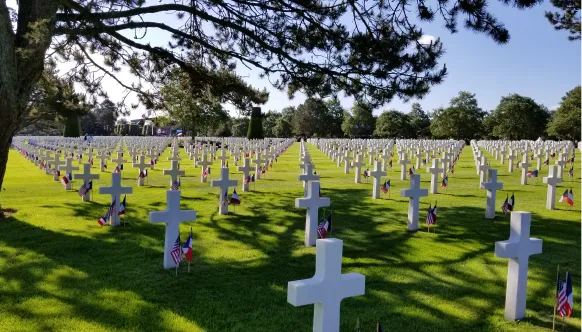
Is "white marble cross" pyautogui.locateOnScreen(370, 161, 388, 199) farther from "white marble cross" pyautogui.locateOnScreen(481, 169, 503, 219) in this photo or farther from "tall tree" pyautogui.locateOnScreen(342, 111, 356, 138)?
"tall tree" pyautogui.locateOnScreen(342, 111, 356, 138)

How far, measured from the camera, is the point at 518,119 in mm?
60500

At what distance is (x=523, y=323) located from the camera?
368 cm

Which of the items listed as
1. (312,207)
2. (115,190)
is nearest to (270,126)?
(115,190)

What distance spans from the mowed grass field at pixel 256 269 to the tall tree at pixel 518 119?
56894 mm

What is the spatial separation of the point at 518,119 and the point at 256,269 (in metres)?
64.1

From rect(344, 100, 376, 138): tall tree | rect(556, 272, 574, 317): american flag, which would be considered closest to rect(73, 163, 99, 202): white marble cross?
rect(556, 272, 574, 317): american flag

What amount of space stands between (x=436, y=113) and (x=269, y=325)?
71.5m

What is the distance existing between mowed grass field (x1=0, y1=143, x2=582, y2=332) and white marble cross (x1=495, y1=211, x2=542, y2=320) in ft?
0.45

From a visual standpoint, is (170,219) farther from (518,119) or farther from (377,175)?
(518,119)

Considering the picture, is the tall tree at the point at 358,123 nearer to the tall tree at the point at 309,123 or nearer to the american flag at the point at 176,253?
the tall tree at the point at 309,123

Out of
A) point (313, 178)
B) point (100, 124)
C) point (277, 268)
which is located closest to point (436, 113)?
point (100, 124)

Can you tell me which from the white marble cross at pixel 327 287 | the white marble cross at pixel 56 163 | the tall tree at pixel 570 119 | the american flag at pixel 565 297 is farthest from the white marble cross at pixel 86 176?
the tall tree at pixel 570 119

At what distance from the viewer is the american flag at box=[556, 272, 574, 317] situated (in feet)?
11.0

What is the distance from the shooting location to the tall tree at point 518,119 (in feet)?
198
